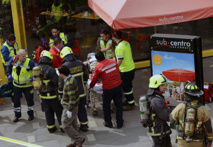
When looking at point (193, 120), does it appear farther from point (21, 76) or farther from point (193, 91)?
point (21, 76)

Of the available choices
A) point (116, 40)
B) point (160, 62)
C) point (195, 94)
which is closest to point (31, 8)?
point (116, 40)

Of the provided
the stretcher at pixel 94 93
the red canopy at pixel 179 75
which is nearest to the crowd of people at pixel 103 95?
the stretcher at pixel 94 93

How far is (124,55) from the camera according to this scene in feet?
29.9

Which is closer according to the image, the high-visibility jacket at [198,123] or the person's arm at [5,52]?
the high-visibility jacket at [198,123]

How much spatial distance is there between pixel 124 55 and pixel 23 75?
91.2 inches

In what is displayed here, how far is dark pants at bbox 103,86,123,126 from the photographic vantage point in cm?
832

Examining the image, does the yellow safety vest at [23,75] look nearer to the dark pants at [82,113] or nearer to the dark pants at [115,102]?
the dark pants at [82,113]

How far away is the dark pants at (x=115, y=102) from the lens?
8.32 m

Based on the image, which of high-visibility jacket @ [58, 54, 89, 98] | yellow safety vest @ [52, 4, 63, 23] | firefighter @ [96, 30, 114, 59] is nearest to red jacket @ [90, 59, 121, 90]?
high-visibility jacket @ [58, 54, 89, 98]

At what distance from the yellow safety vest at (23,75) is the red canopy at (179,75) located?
309cm

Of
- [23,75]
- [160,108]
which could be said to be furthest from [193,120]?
[23,75]

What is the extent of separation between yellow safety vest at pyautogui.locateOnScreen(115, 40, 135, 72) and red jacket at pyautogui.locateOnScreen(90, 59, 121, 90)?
86 cm

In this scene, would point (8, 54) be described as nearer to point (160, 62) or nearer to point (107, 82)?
point (107, 82)

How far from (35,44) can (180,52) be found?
526cm
